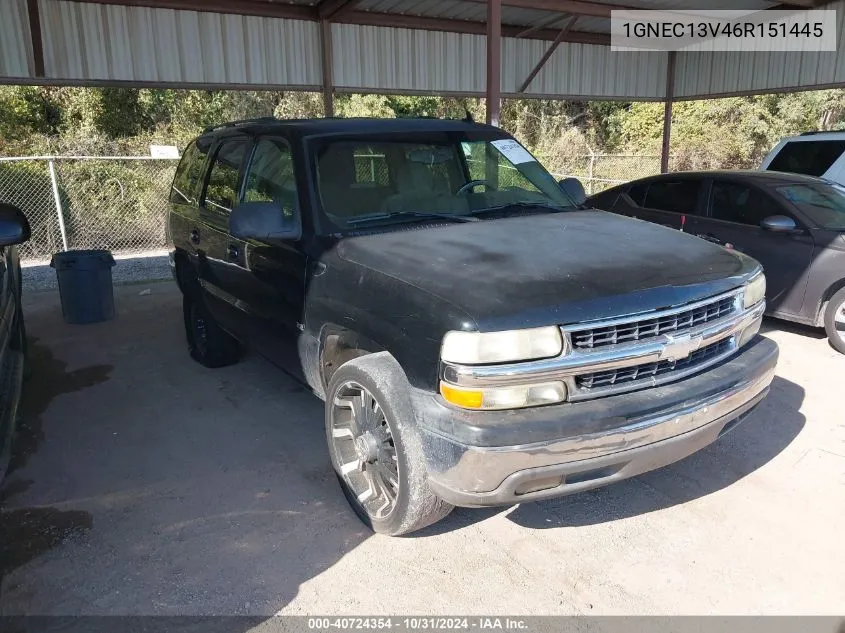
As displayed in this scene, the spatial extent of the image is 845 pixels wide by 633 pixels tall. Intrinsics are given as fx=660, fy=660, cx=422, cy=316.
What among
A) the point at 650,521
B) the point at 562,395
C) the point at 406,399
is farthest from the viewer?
the point at 650,521

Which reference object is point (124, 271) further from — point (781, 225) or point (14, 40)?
point (781, 225)

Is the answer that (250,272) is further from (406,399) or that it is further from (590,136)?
(590,136)

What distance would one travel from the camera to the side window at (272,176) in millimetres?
3812

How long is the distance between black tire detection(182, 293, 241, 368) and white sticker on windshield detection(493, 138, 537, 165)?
2.69 meters

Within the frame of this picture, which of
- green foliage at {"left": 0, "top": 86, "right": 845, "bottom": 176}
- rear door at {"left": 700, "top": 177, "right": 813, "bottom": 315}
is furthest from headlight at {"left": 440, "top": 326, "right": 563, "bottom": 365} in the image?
green foliage at {"left": 0, "top": 86, "right": 845, "bottom": 176}

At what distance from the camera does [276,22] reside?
1068cm

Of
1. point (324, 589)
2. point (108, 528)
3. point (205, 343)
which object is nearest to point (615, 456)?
point (324, 589)

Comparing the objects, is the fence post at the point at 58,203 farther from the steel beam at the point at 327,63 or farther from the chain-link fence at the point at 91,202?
the steel beam at the point at 327,63

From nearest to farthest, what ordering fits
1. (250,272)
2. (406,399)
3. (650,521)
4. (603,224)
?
1. (406,399)
2. (650,521)
3. (603,224)
4. (250,272)

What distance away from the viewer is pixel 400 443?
2766mm

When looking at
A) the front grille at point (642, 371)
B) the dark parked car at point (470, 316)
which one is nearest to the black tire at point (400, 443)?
the dark parked car at point (470, 316)

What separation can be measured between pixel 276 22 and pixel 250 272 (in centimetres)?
801

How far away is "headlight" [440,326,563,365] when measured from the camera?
2.46 metres

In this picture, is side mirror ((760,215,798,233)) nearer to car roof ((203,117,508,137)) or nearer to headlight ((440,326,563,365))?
car roof ((203,117,508,137))
